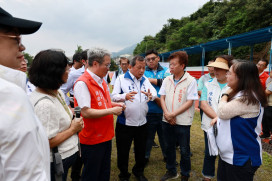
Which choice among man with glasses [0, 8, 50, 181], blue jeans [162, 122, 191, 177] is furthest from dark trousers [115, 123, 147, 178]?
man with glasses [0, 8, 50, 181]

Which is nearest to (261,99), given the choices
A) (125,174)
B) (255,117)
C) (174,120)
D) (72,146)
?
(255,117)

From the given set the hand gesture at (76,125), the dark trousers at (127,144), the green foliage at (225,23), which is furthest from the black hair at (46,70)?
the green foliage at (225,23)

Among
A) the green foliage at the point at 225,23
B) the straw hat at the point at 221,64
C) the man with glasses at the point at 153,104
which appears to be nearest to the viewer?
the straw hat at the point at 221,64

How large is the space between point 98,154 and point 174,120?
1.36m

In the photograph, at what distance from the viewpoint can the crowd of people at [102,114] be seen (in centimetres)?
67

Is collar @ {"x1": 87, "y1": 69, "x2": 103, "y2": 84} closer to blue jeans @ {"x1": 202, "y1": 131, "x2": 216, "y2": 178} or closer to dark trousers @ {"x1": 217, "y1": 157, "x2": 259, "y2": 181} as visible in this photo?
dark trousers @ {"x1": 217, "y1": 157, "x2": 259, "y2": 181}

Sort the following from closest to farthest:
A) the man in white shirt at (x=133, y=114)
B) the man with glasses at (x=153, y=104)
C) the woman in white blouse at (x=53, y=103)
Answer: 1. the woman in white blouse at (x=53, y=103)
2. the man in white shirt at (x=133, y=114)
3. the man with glasses at (x=153, y=104)

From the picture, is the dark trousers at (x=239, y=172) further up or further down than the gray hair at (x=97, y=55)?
further down

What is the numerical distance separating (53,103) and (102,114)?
649 millimetres

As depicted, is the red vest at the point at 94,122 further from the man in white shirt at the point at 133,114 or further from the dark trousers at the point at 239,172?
the dark trousers at the point at 239,172

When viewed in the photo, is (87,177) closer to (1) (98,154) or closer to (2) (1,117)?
(1) (98,154)

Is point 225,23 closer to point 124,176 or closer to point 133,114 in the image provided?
point 133,114

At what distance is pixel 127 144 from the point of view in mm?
2809

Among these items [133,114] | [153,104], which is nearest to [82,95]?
[133,114]
